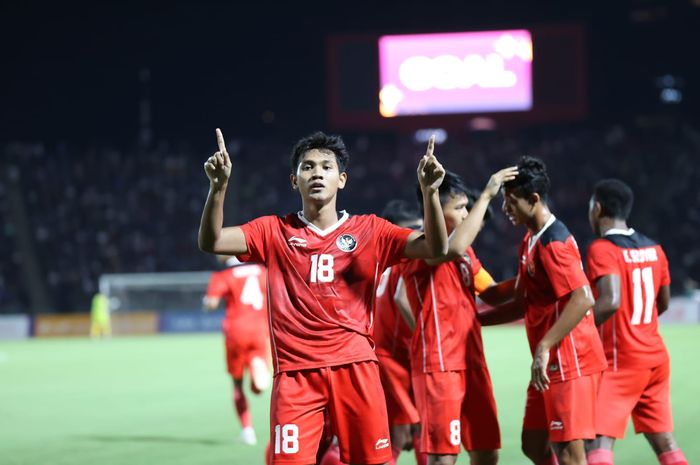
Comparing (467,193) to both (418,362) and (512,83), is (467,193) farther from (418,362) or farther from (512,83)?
(512,83)

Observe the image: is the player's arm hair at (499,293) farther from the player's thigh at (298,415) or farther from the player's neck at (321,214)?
the player's thigh at (298,415)

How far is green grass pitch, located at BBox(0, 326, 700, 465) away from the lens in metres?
9.45

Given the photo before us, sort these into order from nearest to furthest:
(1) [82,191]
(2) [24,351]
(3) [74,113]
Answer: (2) [24,351] < (1) [82,191] < (3) [74,113]

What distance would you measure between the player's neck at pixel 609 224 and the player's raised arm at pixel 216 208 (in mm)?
2709

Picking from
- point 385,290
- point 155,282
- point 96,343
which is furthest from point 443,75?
point 385,290

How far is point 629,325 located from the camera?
6398 millimetres

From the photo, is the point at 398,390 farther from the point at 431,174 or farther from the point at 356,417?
the point at 431,174

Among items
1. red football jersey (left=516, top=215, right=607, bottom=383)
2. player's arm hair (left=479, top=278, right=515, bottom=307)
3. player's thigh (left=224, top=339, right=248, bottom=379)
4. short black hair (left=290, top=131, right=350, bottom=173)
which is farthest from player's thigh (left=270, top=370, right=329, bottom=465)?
player's thigh (left=224, top=339, right=248, bottom=379)

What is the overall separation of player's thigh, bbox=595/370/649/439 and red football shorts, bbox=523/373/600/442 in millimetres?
430

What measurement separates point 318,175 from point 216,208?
0.58 meters

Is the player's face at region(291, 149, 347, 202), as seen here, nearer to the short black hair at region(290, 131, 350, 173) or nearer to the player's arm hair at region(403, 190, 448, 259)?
the short black hair at region(290, 131, 350, 173)

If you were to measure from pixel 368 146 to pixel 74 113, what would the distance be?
42.3 ft

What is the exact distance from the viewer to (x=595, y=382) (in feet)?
18.8

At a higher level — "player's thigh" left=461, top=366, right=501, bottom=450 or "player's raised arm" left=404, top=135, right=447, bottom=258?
"player's raised arm" left=404, top=135, right=447, bottom=258
